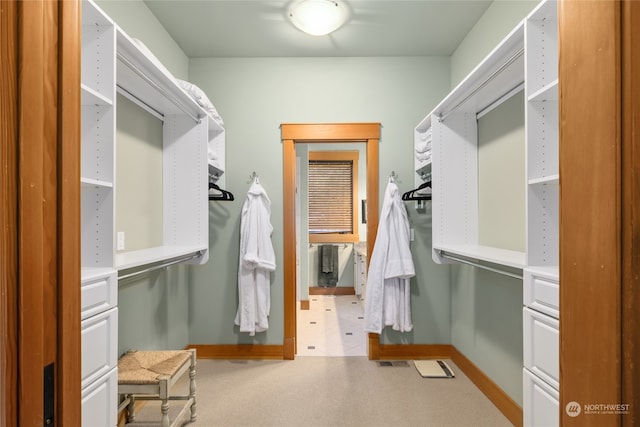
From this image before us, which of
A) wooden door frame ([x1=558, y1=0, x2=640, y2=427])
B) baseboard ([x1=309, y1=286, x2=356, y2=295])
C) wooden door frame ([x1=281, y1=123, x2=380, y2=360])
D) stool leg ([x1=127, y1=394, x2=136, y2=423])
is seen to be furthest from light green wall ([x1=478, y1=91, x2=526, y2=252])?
baseboard ([x1=309, y1=286, x2=356, y2=295])

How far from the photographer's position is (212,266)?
3105 millimetres

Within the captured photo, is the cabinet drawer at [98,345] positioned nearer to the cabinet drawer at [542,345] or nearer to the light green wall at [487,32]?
the cabinet drawer at [542,345]

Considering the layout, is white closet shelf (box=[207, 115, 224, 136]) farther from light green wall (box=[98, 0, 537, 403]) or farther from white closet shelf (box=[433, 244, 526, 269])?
white closet shelf (box=[433, 244, 526, 269])

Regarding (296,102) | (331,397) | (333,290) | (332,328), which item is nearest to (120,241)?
(331,397)

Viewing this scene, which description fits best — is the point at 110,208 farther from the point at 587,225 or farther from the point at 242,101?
the point at 242,101

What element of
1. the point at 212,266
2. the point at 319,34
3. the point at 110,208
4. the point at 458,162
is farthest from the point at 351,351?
the point at 319,34

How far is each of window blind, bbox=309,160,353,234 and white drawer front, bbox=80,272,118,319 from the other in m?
4.54

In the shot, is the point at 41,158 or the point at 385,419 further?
the point at 385,419

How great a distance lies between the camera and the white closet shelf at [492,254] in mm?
1568

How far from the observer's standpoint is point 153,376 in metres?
1.79

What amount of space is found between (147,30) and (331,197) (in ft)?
12.7

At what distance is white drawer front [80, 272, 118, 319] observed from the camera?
1188 mm

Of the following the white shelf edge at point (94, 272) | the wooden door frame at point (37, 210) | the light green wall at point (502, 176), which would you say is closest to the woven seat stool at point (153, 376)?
the white shelf edge at point (94, 272)

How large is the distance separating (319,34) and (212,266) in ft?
7.18
